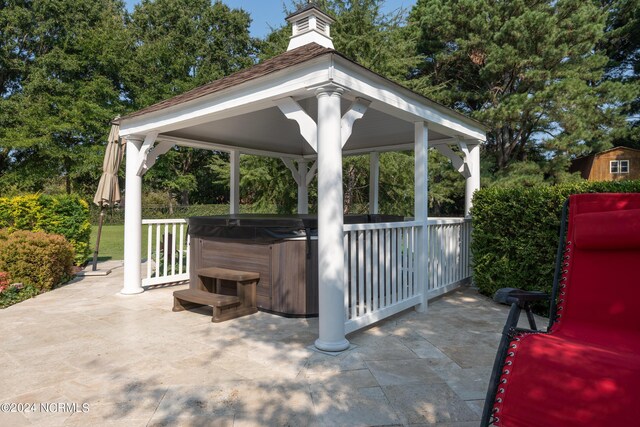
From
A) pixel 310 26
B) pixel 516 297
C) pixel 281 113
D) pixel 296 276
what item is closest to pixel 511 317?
pixel 516 297

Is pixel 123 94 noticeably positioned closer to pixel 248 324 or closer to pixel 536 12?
pixel 536 12

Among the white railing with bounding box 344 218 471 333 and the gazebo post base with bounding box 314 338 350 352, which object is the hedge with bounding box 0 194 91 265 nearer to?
the white railing with bounding box 344 218 471 333

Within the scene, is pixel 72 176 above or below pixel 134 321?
above

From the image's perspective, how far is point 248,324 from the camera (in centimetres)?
380

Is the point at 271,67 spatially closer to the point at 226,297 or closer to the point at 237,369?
the point at 226,297

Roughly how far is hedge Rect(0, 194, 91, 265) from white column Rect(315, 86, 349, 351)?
612 centimetres

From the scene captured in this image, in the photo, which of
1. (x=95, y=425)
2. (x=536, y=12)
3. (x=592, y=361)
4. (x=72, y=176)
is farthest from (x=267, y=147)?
(x=72, y=176)

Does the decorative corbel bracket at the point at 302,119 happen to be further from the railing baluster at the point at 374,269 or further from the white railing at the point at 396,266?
the railing baluster at the point at 374,269

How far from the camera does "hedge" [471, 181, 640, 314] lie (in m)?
4.02

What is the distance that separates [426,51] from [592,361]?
1614 centimetres

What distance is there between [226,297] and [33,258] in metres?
3.05

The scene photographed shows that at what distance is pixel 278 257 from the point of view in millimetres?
4062

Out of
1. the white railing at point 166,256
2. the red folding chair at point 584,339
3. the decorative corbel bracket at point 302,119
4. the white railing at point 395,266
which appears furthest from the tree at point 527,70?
the red folding chair at point 584,339

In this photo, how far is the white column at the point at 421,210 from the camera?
4.29 m
